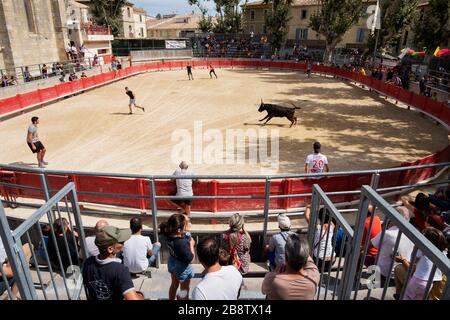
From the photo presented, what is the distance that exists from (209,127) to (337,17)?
3130cm

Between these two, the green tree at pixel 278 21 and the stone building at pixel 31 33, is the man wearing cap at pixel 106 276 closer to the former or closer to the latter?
the stone building at pixel 31 33

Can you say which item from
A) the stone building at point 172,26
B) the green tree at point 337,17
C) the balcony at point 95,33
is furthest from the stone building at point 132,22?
the green tree at point 337,17

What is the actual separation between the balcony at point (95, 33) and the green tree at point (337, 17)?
2716cm

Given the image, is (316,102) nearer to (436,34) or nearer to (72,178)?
(436,34)

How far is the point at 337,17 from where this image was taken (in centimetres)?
3831

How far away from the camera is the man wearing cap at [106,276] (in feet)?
9.92

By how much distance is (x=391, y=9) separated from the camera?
3369 centimetres

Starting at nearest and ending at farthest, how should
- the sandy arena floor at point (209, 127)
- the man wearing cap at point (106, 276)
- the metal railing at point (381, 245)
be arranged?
the metal railing at point (381, 245)
the man wearing cap at point (106, 276)
the sandy arena floor at point (209, 127)

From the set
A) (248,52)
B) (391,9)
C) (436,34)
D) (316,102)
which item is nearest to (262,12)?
(248,52)

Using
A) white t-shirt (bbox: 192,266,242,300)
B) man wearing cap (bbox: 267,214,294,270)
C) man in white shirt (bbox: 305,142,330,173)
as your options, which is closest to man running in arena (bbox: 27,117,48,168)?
man in white shirt (bbox: 305,142,330,173)

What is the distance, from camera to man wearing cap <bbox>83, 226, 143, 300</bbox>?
302 cm

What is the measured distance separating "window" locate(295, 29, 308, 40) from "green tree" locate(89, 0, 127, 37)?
3203 cm

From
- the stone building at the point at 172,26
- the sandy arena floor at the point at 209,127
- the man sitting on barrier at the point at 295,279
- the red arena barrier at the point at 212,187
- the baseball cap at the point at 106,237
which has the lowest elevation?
the sandy arena floor at the point at 209,127

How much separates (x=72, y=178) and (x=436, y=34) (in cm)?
2924
